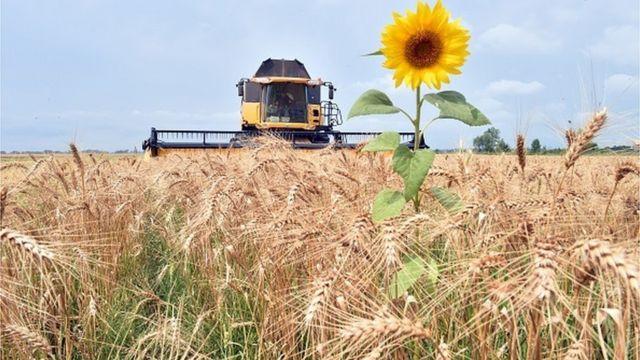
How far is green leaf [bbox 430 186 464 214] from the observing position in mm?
1904

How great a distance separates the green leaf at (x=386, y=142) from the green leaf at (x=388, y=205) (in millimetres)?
175

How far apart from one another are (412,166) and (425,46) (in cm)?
59

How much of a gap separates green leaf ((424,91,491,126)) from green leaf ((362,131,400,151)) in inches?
7.5

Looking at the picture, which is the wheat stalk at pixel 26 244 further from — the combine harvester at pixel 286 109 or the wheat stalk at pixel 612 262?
the combine harvester at pixel 286 109

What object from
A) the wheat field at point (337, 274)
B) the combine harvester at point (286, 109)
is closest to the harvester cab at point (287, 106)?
the combine harvester at point (286, 109)

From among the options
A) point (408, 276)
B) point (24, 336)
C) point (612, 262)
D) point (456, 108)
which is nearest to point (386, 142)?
point (456, 108)

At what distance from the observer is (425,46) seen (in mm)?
2105

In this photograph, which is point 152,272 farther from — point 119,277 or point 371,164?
point 371,164

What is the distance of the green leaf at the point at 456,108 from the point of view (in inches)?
74.7

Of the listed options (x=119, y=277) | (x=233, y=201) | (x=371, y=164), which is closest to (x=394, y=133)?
(x=233, y=201)

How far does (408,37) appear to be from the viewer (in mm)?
2094

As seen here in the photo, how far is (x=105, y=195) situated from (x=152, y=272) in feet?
2.40

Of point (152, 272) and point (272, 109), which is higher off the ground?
point (272, 109)

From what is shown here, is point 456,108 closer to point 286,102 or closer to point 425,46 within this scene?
point 425,46
